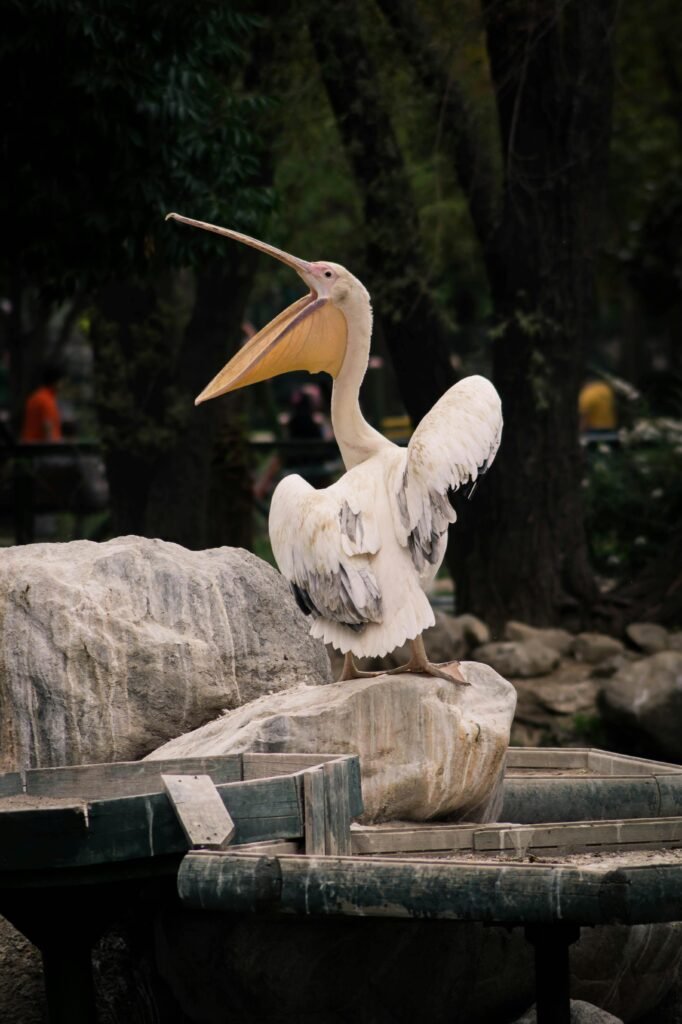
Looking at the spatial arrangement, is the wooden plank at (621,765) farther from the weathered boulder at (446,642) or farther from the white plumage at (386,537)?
the weathered boulder at (446,642)

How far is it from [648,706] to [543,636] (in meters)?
1.38

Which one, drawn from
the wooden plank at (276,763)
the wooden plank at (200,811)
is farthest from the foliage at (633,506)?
the wooden plank at (200,811)

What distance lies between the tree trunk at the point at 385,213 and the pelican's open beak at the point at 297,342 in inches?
187

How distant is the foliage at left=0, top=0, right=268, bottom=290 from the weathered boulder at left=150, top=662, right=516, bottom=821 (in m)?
4.36

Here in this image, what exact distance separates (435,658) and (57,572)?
463cm

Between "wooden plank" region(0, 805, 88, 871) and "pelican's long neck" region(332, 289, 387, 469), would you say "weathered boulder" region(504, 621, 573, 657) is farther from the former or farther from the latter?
"wooden plank" region(0, 805, 88, 871)

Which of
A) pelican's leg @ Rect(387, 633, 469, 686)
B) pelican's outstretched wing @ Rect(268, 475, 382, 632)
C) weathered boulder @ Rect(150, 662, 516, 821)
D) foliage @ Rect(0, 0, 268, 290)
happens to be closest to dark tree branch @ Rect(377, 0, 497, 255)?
foliage @ Rect(0, 0, 268, 290)

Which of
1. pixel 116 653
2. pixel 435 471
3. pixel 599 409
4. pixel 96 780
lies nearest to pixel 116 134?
pixel 116 653

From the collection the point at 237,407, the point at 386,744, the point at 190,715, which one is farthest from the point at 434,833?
the point at 237,407

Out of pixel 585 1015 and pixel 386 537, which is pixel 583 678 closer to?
pixel 386 537

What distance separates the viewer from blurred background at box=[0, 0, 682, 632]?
1013 cm

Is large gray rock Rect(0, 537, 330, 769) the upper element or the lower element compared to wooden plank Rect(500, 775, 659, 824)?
upper

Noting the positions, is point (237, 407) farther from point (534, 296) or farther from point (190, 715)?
point (190, 715)

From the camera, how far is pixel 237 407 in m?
13.8
